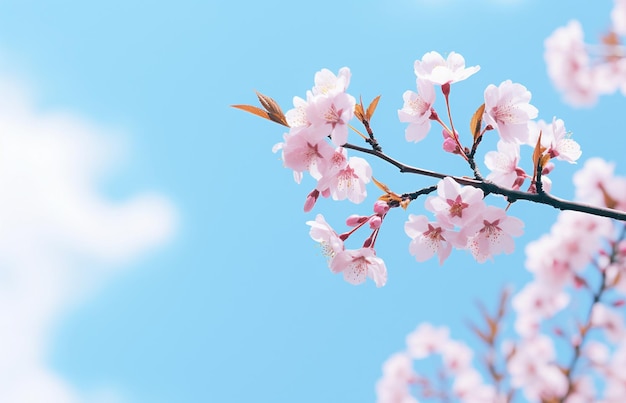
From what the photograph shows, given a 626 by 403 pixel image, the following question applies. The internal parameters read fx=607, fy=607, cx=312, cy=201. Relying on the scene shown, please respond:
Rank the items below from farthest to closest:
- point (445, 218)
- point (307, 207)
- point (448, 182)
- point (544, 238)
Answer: point (544, 238) → point (307, 207) → point (445, 218) → point (448, 182)

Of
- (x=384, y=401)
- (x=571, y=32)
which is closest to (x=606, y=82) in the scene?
(x=571, y=32)

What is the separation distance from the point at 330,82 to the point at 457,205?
50 cm

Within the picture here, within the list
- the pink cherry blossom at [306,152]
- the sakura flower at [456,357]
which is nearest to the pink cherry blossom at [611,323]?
the sakura flower at [456,357]

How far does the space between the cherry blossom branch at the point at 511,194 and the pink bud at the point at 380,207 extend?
0.16 metres

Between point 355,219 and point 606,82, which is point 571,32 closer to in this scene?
point 606,82

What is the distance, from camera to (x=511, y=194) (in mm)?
1476

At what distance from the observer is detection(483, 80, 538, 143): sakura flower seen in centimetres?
177

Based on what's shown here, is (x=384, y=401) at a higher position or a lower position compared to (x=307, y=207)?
higher

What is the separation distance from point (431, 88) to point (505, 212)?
0.42 metres

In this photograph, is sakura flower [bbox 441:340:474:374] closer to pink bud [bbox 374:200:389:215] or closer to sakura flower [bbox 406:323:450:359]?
sakura flower [bbox 406:323:450:359]

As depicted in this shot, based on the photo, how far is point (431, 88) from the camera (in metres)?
1.78

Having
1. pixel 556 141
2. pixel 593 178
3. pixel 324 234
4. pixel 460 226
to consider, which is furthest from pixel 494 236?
pixel 593 178

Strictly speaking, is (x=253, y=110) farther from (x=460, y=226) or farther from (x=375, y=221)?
(x=460, y=226)

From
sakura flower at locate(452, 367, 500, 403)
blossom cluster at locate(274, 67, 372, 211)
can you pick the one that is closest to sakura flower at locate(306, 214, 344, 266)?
blossom cluster at locate(274, 67, 372, 211)
